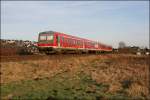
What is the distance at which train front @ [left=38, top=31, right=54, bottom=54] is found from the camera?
3542 cm

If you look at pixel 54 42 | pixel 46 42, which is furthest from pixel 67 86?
pixel 46 42

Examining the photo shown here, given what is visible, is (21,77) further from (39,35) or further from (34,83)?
(39,35)

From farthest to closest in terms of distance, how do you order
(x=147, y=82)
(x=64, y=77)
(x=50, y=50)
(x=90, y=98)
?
1. (x=50, y=50)
2. (x=64, y=77)
3. (x=147, y=82)
4. (x=90, y=98)

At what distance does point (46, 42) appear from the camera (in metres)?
36.2

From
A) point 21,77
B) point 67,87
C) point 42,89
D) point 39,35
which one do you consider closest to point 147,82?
point 67,87

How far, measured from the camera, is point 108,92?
497 inches

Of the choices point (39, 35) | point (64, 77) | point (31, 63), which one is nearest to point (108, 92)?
point (64, 77)

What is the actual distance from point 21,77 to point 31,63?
222 inches

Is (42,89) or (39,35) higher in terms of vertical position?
(39,35)

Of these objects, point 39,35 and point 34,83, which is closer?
point 34,83

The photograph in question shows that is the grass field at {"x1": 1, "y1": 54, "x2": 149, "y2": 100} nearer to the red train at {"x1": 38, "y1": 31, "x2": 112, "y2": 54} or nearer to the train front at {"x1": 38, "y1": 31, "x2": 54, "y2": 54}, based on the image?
the train front at {"x1": 38, "y1": 31, "x2": 54, "y2": 54}

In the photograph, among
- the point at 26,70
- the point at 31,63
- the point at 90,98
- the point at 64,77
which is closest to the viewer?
the point at 90,98

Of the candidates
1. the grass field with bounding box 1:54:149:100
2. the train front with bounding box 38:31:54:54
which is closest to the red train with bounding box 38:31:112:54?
the train front with bounding box 38:31:54:54

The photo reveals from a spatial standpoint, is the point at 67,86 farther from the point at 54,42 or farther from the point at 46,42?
the point at 46,42
